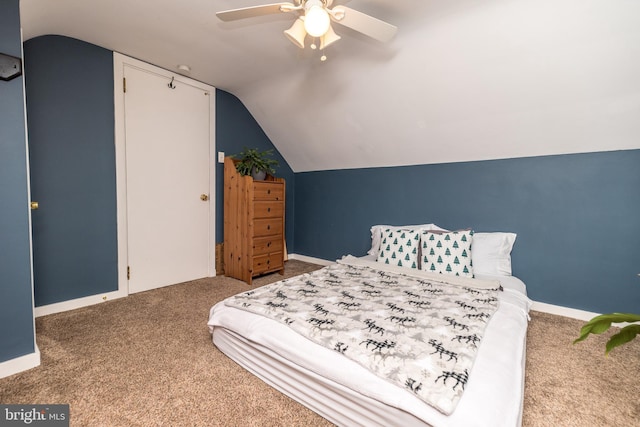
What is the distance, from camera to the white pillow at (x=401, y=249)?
8.84ft

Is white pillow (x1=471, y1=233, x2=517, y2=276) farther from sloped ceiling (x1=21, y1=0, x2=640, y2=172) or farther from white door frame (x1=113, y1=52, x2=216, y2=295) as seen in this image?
white door frame (x1=113, y1=52, x2=216, y2=295)

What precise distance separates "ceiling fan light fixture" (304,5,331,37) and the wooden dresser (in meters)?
1.88

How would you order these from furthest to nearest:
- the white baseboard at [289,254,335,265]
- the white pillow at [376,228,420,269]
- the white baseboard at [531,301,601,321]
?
the white baseboard at [289,254,335,265] → the white pillow at [376,228,420,269] → the white baseboard at [531,301,601,321]

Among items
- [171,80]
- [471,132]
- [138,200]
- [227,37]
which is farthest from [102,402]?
[471,132]

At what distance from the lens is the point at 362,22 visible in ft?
5.46

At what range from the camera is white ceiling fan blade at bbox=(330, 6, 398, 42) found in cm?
158

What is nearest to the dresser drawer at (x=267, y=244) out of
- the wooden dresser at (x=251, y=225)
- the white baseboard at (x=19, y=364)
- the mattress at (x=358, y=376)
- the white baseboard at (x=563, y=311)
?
the wooden dresser at (x=251, y=225)

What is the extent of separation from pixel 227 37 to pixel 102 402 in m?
2.58

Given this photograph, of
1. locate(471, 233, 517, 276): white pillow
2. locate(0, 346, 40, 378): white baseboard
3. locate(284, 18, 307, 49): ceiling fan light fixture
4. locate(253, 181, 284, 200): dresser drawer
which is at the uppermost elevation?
locate(284, 18, 307, 49): ceiling fan light fixture

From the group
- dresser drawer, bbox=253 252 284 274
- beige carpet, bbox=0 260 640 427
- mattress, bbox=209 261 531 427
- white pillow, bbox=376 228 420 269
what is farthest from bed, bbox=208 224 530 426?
dresser drawer, bbox=253 252 284 274

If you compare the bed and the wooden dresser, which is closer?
the bed

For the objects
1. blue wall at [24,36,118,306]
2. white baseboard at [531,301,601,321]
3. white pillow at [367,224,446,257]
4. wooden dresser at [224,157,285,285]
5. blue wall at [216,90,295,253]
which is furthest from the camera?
blue wall at [216,90,295,253]

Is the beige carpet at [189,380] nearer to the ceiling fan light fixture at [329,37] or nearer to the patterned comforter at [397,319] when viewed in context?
the patterned comforter at [397,319]

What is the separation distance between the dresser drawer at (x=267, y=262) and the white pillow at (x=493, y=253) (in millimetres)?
2151
